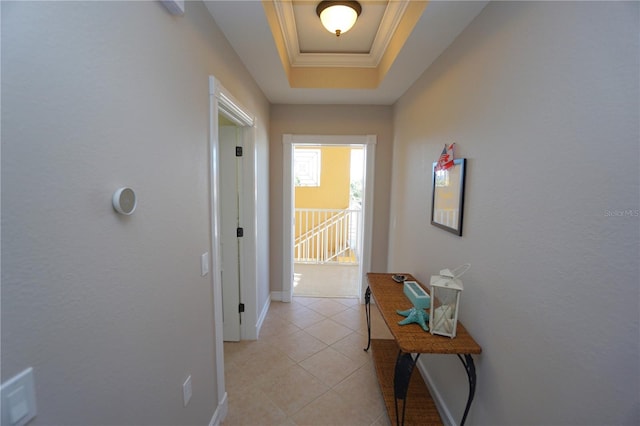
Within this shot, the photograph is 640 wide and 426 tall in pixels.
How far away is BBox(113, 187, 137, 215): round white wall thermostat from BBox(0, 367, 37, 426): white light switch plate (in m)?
0.42

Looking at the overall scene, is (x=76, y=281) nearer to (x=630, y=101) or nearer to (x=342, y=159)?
(x=630, y=101)

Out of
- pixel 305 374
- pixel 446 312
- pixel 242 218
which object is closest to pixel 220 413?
pixel 305 374

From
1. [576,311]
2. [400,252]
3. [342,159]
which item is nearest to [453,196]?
[576,311]

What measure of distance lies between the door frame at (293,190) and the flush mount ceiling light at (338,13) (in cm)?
141

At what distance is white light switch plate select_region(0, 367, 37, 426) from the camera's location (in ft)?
1.69

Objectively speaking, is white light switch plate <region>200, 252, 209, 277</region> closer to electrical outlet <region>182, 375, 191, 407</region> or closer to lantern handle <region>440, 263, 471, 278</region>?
electrical outlet <region>182, 375, 191, 407</region>

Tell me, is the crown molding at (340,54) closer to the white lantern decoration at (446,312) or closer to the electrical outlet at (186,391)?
the white lantern decoration at (446,312)

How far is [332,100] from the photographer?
293cm

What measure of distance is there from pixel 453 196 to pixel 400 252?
125 cm

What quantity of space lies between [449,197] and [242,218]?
5.76ft

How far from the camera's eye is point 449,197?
164cm

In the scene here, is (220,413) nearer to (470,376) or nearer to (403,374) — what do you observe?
(403,374)

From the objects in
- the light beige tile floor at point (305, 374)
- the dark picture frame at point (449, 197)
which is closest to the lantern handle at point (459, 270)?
the dark picture frame at point (449, 197)

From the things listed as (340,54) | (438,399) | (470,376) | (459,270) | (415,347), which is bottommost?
(438,399)
